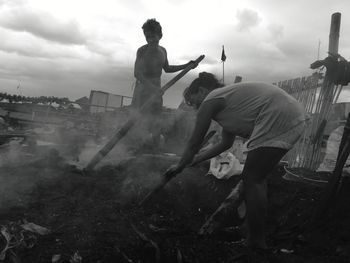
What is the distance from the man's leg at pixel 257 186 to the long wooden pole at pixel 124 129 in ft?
10.1

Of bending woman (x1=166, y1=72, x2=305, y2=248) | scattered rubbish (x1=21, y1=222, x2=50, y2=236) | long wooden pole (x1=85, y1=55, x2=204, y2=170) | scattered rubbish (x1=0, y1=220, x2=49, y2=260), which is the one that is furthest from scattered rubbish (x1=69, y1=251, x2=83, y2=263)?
long wooden pole (x1=85, y1=55, x2=204, y2=170)

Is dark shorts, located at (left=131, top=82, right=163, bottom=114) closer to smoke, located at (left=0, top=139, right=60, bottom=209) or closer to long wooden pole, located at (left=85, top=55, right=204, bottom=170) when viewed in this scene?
long wooden pole, located at (left=85, top=55, right=204, bottom=170)

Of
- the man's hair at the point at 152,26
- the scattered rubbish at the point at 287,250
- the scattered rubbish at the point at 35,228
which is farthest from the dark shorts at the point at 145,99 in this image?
the scattered rubbish at the point at 287,250

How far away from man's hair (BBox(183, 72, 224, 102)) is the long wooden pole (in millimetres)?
2559

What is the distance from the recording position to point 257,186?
3.04m

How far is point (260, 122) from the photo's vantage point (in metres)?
3.09

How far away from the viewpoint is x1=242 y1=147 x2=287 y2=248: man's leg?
302cm

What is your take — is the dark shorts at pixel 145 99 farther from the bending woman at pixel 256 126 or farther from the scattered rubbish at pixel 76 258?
the scattered rubbish at pixel 76 258

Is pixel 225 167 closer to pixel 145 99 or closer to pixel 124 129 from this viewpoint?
pixel 124 129

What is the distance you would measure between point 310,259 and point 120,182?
→ 2.81m

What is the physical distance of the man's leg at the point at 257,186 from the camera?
3.02 meters

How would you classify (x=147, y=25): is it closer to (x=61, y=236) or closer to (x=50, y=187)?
(x=50, y=187)

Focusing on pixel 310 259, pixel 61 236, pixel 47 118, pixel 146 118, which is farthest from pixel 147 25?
pixel 47 118

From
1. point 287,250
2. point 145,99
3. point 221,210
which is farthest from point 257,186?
point 145,99
